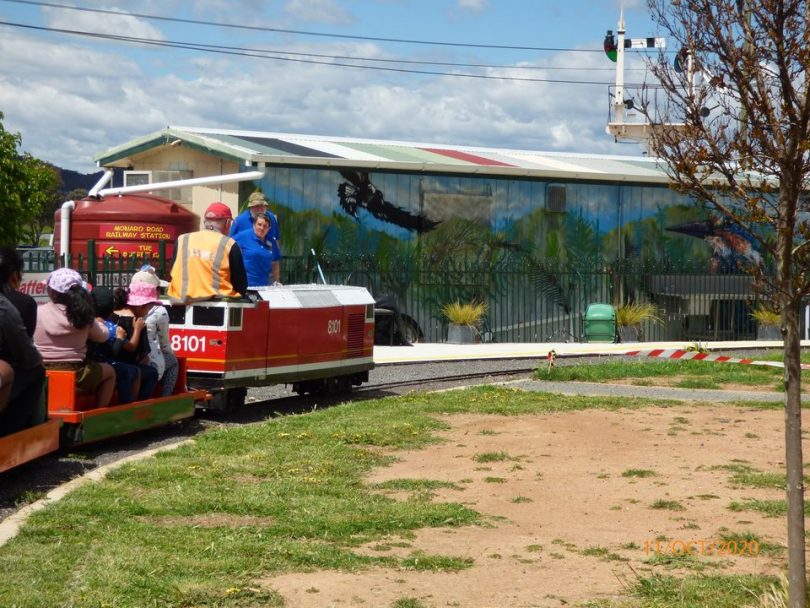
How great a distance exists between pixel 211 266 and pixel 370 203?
40.7ft

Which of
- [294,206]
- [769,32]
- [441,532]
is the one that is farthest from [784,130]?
[294,206]

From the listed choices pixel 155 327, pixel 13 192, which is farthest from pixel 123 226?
pixel 13 192

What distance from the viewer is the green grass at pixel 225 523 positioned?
6.32 meters

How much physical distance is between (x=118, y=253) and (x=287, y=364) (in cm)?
856

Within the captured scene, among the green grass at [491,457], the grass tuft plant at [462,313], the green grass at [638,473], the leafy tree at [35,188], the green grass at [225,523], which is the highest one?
the leafy tree at [35,188]

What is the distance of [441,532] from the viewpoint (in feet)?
25.3

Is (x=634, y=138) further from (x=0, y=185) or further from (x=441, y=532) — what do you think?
(x=441, y=532)

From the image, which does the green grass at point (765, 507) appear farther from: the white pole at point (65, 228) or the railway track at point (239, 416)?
the white pole at point (65, 228)

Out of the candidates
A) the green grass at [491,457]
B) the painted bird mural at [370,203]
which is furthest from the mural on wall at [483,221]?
the green grass at [491,457]

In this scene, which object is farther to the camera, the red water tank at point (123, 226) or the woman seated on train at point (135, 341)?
the red water tank at point (123, 226)

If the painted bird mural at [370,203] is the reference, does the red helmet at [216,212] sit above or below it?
below

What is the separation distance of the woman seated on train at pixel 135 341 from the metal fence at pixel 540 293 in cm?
1155

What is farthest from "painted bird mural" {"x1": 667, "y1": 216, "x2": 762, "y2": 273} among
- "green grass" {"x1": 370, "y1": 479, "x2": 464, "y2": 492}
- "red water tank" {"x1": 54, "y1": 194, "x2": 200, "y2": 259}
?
"green grass" {"x1": 370, "y1": 479, "x2": 464, "y2": 492}

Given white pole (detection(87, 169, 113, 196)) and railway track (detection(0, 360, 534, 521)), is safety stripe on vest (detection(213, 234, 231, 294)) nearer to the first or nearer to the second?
railway track (detection(0, 360, 534, 521))
